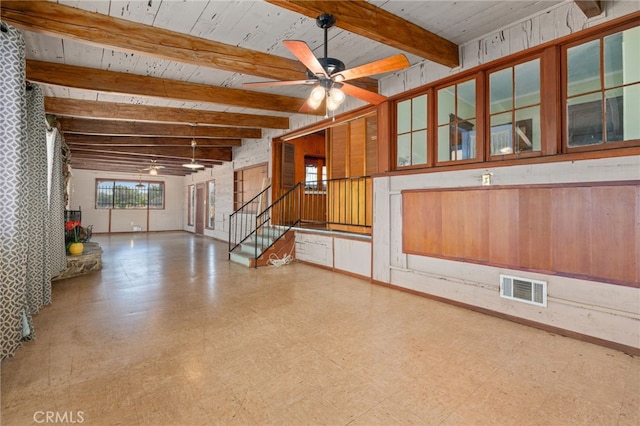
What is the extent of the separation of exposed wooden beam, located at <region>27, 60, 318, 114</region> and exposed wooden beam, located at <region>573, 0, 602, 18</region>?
151 inches

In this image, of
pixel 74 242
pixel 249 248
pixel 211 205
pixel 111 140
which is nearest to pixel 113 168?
pixel 211 205

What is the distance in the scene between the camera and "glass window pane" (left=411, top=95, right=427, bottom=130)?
165 inches

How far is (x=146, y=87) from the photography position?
4.17 m

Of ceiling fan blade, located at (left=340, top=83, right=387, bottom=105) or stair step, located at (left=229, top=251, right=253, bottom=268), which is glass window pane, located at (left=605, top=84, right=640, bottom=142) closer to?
ceiling fan blade, located at (left=340, top=83, right=387, bottom=105)

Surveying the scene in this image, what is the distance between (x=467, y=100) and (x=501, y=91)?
39cm

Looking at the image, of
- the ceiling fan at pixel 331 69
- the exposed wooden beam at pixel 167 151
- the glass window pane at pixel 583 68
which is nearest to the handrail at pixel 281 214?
the exposed wooden beam at pixel 167 151

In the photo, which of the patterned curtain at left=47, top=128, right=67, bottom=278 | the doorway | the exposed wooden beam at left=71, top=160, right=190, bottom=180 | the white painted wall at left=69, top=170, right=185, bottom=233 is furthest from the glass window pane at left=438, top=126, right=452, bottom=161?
the white painted wall at left=69, top=170, right=185, bottom=233

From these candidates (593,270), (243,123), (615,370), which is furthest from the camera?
(243,123)

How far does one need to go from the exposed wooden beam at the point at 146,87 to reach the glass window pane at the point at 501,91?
3.08m

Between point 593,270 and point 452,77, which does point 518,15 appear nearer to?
point 452,77

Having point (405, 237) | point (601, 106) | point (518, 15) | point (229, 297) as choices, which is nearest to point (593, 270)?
point (601, 106)

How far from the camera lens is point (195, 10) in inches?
109

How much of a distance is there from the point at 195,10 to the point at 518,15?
3.15 metres

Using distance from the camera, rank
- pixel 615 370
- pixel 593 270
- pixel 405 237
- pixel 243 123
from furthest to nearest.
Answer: pixel 243 123
pixel 405 237
pixel 593 270
pixel 615 370
